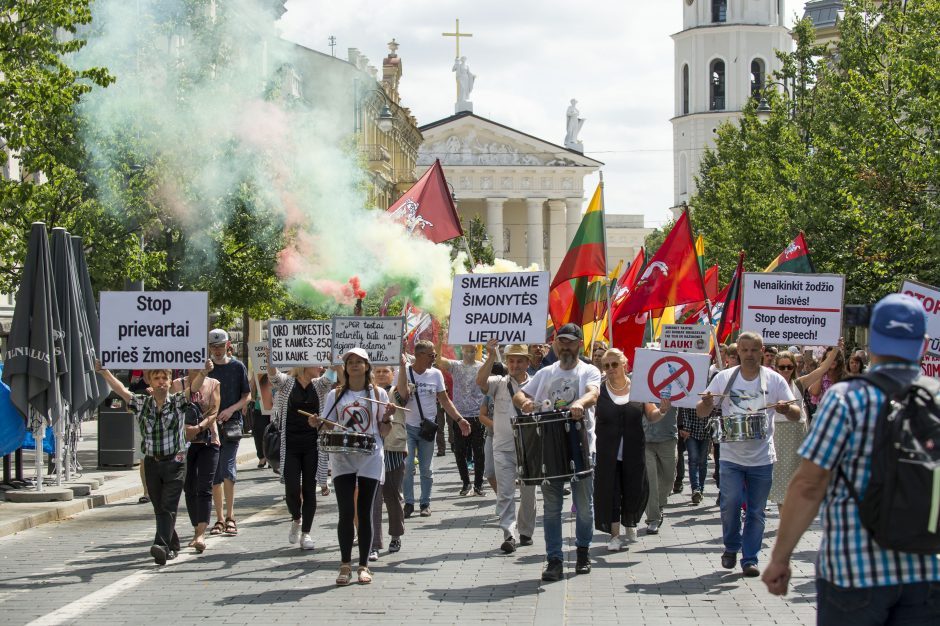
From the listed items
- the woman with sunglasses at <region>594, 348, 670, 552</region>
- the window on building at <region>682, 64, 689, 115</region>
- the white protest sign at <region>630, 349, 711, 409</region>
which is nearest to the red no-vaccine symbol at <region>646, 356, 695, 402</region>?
the white protest sign at <region>630, 349, 711, 409</region>

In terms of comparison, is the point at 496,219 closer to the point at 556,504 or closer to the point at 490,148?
the point at 490,148

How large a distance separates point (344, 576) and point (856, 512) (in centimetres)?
534

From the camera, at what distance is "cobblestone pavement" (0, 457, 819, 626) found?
823 cm

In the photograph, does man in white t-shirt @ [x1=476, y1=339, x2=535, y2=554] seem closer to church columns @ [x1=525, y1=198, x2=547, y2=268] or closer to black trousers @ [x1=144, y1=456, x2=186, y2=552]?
black trousers @ [x1=144, y1=456, x2=186, y2=552]

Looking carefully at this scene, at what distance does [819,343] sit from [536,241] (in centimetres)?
11130

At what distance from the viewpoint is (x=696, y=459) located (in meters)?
14.6

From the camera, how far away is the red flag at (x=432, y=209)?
46.3 feet

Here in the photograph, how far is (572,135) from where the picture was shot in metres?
123

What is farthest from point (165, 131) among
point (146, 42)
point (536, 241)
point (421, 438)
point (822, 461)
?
point (536, 241)

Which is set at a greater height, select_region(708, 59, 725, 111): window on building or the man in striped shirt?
select_region(708, 59, 725, 111): window on building

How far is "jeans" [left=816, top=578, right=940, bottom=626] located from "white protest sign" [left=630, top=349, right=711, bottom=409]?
21.3 feet

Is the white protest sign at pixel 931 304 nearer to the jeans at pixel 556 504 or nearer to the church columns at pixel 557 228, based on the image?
the jeans at pixel 556 504

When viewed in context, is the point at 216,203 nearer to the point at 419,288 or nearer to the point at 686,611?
the point at 419,288

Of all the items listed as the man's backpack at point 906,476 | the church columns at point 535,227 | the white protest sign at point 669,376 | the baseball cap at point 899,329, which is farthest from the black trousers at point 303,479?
the church columns at point 535,227
